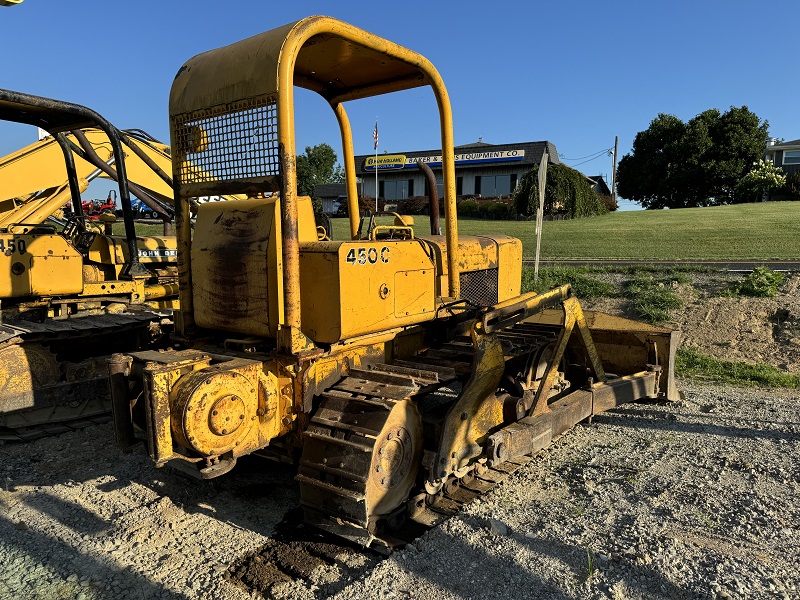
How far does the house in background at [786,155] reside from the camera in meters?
54.4

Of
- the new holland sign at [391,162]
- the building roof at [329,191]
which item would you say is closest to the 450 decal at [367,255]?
the new holland sign at [391,162]

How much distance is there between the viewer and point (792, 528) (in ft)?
13.3

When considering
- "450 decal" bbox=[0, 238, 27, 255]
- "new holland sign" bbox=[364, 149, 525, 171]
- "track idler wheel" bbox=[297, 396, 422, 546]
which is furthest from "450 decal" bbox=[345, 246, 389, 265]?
"new holland sign" bbox=[364, 149, 525, 171]

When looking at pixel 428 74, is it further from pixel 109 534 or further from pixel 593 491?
pixel 109 534

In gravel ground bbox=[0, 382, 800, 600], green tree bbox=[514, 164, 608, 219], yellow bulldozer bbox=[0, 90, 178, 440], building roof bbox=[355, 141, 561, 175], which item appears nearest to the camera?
gravel ground bbox=[0, 382, 800, 600]

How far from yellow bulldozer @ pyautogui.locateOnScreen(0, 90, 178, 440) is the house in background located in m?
59.6

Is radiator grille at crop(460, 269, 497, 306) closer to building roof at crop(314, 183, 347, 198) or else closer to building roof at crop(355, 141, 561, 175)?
building roof at crop(355, 141, 561, 175)

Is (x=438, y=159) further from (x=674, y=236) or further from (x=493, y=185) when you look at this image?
(x=674, y=236)

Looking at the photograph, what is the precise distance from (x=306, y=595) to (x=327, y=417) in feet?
3.36

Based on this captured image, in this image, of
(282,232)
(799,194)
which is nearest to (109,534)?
(282,232)

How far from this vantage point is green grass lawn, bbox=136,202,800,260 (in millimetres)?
15562

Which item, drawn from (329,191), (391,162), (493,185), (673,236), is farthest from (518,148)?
(673,236)

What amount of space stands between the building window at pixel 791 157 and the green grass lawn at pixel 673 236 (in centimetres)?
3245

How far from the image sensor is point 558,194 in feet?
104
